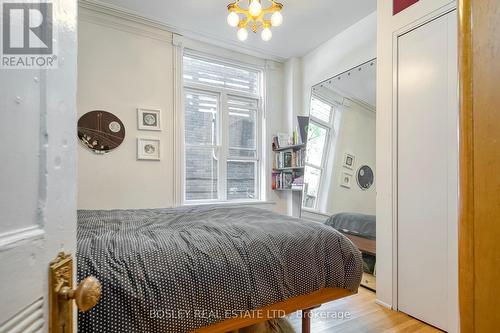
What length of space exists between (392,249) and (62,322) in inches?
92.9

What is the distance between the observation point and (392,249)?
2.20 metres

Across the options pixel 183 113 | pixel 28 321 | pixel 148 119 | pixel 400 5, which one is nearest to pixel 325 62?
pixel 400 5

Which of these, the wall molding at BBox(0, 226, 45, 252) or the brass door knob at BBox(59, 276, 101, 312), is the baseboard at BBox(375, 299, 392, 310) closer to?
the brass door knob at BBox(59, 276, 101, 312)

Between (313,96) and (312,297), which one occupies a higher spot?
(313,96)

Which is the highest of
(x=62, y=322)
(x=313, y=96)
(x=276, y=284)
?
(x=313, y=96)

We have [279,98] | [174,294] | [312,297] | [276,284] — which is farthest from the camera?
[279,98]

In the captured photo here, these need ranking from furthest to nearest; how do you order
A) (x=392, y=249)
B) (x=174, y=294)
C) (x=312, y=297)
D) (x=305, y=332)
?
1. (x=392, y=249)
2. (x=305, y=332)
3. (x=312, y=297)
4. (x=174, y=294)

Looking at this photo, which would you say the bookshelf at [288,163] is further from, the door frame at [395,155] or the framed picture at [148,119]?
the framed picture at [148,119]

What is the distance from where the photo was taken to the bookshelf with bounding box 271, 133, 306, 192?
368cm

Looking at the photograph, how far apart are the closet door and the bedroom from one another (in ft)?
0.04

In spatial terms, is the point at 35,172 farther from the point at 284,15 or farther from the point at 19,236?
the point at 284,15

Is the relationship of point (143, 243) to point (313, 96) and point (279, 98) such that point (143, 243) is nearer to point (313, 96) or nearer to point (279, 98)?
point (313, 96)

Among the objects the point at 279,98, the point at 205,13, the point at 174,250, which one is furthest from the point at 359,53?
the point at 174,250

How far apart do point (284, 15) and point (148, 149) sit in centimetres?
220
